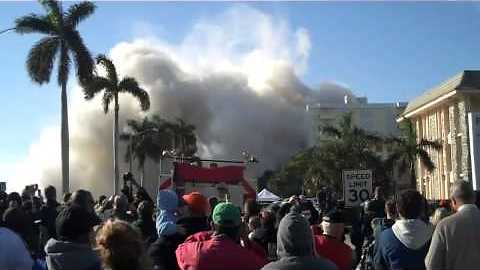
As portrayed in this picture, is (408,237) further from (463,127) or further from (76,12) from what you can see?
(463,127)

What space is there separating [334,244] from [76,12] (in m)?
29.0

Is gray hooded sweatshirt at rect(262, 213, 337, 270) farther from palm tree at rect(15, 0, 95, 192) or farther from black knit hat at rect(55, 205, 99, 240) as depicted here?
palm tree at rect(15, 0, 95, 192)

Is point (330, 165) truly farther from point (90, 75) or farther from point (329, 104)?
point (329, 104)

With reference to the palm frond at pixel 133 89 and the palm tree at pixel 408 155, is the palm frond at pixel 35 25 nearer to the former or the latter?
the palm frond at pixel 133 89

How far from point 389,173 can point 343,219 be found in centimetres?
4263

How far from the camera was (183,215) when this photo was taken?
19.8ft

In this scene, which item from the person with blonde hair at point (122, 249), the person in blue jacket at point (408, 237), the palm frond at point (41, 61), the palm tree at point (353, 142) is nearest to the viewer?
the person with blonde hair at point (122, 249)

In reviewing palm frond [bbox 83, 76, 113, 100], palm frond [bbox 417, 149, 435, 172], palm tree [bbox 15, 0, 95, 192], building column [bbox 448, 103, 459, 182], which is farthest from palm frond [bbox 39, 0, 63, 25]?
building column [bbox 448, 103, 459, 182]

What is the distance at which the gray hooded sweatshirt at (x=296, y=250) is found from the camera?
3.75 m

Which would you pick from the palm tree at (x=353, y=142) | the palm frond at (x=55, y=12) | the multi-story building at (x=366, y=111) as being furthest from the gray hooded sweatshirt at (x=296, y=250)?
the multi-story building at (x=366, y=111)

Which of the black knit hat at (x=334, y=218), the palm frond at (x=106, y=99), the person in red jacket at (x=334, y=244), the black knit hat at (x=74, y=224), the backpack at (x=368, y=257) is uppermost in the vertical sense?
the palm frond at (x=106, y=99)

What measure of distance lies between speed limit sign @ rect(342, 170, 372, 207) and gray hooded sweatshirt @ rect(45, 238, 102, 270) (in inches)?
370

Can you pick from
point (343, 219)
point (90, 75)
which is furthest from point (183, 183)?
point (90, 75)

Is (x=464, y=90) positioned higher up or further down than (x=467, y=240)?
higher up
